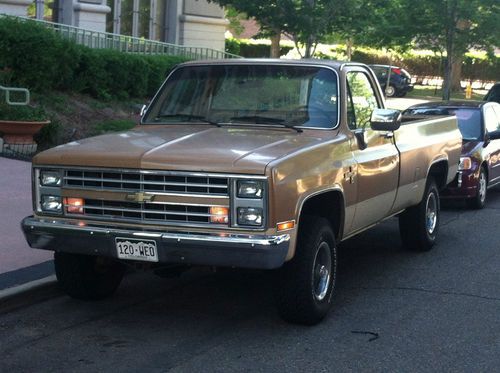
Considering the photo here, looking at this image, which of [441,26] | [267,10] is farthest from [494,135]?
[441,26]

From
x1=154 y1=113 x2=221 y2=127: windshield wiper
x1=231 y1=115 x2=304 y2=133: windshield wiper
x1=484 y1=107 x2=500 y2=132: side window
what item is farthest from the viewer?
x1=484 y1=107 x2=500 y2=132: side window

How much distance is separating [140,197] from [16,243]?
2942 millimetres

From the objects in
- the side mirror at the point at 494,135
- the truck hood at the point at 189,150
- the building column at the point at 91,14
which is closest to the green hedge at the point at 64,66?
the building column at the point at 91,14

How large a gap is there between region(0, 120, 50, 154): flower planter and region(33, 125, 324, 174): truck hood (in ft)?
25.4

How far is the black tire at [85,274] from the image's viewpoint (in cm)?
707

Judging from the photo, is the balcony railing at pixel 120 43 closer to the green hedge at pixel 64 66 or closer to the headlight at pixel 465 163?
the green hedge at pixel 64 66

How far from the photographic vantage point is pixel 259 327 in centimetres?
664

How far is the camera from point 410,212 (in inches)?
373

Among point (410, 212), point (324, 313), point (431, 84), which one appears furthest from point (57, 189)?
point (431, 84)

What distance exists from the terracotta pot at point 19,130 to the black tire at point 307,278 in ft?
29.2

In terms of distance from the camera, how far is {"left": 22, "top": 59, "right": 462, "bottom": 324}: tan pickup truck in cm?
606

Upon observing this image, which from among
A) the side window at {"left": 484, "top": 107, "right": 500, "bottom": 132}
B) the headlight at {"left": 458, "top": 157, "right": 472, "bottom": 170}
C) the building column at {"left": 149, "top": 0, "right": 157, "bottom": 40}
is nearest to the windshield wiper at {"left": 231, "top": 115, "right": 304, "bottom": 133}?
the headlight at {"left": 458, "top": 157, "right": 472, "bottom": 170}

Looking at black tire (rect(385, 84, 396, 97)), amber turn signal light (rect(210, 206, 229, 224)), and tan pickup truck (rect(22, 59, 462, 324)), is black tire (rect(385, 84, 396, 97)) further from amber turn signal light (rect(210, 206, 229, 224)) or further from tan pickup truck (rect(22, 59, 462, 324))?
amber turn signal light (rect(210, 206, 229, 224))

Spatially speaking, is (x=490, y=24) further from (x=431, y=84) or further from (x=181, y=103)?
(x=431, y=84)
